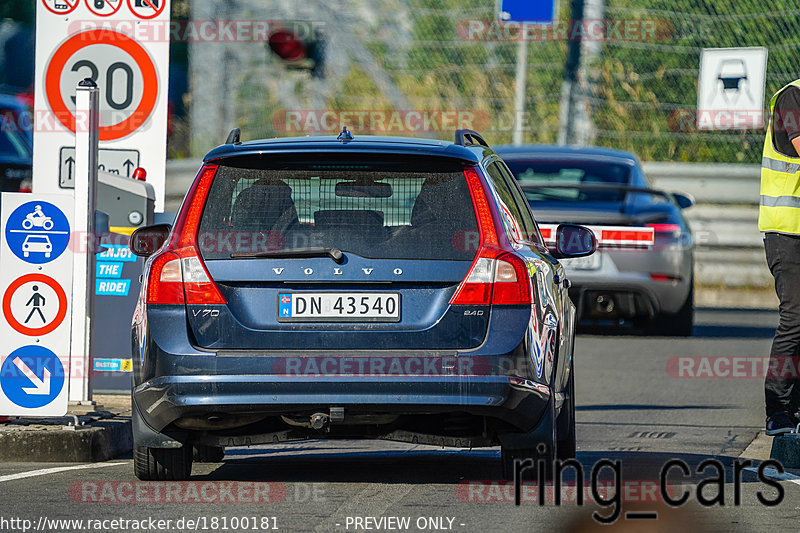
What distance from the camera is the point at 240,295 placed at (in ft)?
21.8

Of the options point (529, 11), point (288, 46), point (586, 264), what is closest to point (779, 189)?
point (586, 264)

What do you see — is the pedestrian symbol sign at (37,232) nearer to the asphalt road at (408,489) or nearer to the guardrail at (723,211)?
the asphalt road at (408,489)

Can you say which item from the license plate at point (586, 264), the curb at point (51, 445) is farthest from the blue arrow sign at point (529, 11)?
the curb at point (51, 445)

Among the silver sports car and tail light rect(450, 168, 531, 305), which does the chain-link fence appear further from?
tail light rect(450, 168, 531, 305)

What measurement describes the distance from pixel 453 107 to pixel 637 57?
2608 millimetres

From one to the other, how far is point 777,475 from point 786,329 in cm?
83

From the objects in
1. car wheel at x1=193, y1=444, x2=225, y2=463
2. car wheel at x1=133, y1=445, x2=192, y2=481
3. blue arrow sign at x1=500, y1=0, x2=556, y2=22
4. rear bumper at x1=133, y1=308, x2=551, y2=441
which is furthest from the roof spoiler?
blue arrow sign at x1=500, y1=0, x2=556, y2=22

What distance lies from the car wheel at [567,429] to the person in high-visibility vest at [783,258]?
0.95 m

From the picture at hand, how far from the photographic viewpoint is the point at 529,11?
19.1 metres

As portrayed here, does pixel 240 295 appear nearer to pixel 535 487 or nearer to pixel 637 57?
pixel 535 487

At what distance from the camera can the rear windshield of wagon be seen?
21.9 ft

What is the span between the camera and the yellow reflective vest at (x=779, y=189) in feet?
26.1

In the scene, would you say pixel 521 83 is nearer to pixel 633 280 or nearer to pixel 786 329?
pixel 633 280

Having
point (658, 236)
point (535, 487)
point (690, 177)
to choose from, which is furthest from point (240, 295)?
point (690, 177)
